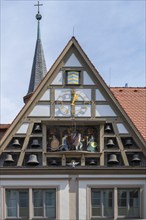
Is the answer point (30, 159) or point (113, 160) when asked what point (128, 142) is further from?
point (30, 159)

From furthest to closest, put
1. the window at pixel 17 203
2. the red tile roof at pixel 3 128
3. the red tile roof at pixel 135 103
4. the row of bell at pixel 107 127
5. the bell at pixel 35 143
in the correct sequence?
the red tile roof at pixel 135 103, the red tile roof at pixel 3 128, the row of bell at pixel 107 127, the bell at pixel 35 143, the window at pixel 17 203

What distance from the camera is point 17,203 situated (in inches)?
876

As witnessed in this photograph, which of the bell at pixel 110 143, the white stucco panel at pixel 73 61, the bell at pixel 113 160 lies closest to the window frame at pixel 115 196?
the bell at pixel 113 160

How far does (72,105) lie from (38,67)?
11.0 meters

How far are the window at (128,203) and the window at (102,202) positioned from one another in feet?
1.10

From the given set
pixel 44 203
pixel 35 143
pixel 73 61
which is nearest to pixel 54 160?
pixel 35 143

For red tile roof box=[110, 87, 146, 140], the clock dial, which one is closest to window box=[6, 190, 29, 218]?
the clock dial

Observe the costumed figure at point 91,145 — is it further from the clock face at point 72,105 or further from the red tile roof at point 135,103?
the red tile roof at point 135,103

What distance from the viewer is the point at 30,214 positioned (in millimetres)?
22109

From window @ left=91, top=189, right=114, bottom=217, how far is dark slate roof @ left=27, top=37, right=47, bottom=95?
10.9m

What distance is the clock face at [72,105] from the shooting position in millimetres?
23188

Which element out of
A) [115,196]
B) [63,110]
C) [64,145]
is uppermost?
[63,110]

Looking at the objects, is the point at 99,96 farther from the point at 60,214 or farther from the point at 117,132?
the point at 60,214

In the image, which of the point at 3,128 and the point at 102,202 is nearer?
the point at 102,202
